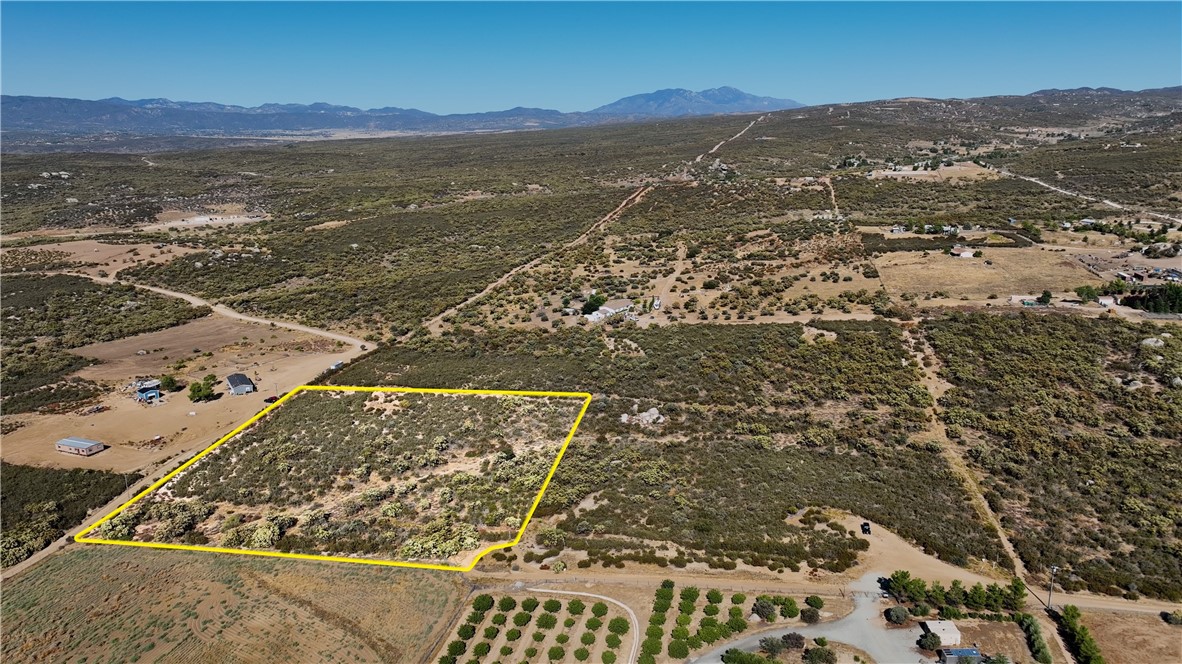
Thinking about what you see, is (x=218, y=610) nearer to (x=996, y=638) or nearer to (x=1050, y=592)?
(x=996, y=638)

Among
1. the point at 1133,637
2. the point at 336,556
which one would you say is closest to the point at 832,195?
the point at 1133,637

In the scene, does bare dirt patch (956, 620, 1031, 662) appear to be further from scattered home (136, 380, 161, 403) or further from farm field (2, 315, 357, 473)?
scattered home (136, 380, 161, 403)

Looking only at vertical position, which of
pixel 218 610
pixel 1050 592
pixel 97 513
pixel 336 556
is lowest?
pixel 97 513

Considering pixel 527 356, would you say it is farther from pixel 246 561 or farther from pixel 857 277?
pixel 857 277

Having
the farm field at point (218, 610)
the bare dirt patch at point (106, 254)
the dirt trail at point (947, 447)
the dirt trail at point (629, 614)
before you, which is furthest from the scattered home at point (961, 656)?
the bare dirt patch at point (106, 254)

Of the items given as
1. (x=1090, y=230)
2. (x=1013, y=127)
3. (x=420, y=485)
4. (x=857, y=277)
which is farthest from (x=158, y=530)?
(x=1013, y=127)
